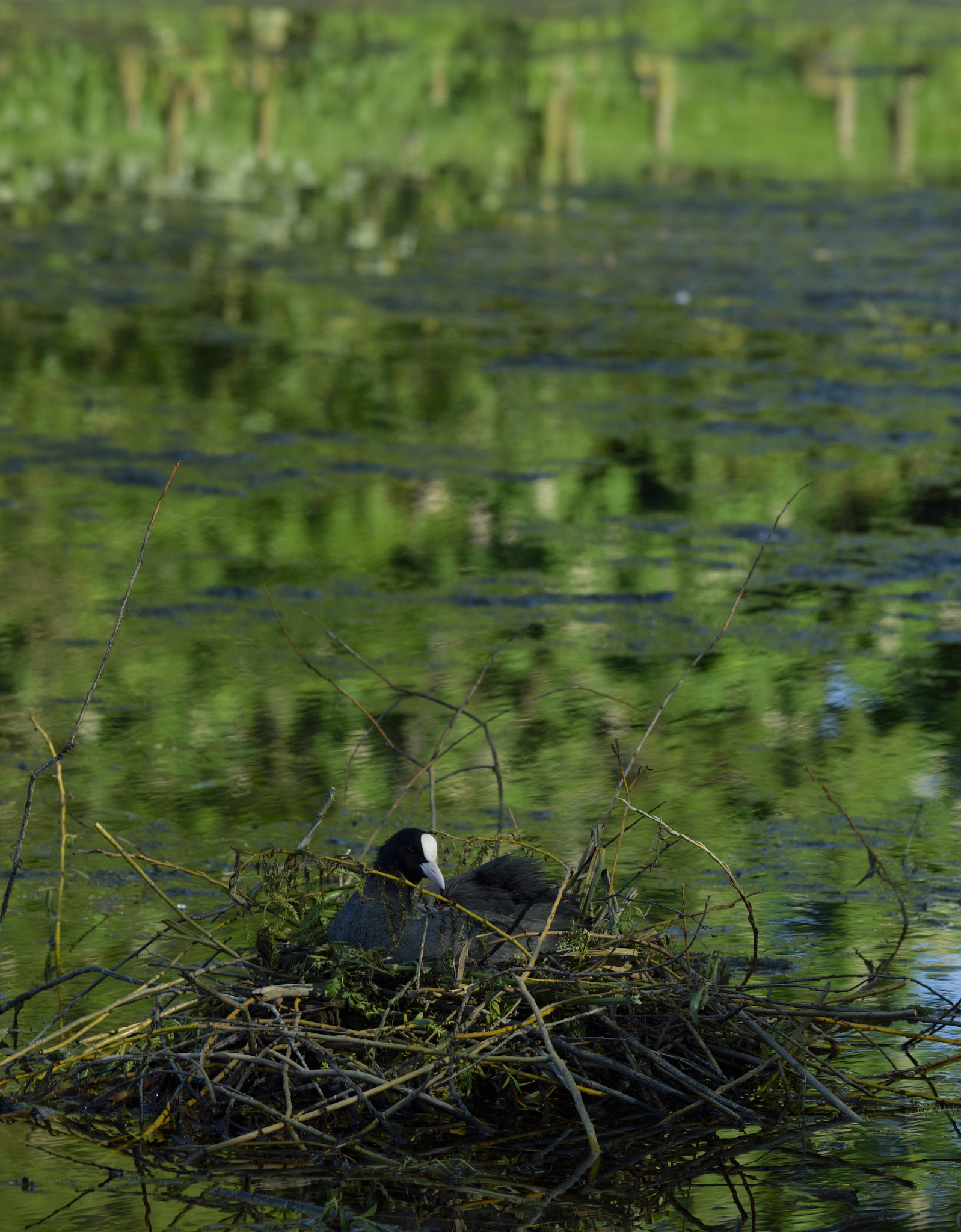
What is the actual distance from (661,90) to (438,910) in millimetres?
17727

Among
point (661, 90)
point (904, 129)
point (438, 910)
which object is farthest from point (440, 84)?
point (438, 910)

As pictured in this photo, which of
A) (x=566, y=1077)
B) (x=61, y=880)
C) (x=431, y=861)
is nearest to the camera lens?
(x=566, y=1077)

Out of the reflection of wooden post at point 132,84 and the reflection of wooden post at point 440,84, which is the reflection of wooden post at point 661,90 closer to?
the reflection of wooden post at point 440,84

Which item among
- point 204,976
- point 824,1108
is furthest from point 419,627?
point 824,1108

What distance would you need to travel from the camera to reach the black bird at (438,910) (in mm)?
4496

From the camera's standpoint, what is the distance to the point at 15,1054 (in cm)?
418

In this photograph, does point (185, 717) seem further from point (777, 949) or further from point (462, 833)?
point (777, 949)

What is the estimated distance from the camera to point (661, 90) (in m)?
21.2

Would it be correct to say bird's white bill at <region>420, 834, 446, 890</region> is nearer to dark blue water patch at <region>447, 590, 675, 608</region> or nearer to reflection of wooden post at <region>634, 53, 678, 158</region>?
dark blue water patch at <region>447, 590, 675, 608</region>

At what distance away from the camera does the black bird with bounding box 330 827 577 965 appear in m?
4.50

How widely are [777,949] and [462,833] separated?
42.4 inches

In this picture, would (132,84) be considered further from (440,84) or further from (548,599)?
(548,599)

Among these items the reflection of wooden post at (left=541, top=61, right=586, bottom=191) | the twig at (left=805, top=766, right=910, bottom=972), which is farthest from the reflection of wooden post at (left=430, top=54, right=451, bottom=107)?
the twig at (left=805, top=766, right=910, bottom=972)

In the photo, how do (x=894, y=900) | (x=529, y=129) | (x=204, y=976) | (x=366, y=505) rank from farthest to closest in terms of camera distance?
(x=529, y=129) < (x=366, y=505) < (x=894, y=900) < (x=204, y=976)
